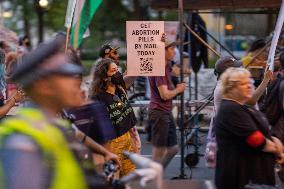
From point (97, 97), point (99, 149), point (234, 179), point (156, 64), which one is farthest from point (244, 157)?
point (156, 64)

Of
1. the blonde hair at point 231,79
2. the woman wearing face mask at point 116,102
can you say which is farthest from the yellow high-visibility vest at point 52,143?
the woman wearing face mask at point 116,102

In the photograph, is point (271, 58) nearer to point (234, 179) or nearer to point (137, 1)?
point (234, 179)

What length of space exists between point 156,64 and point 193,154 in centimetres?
234

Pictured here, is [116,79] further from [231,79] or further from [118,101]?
[231,79]

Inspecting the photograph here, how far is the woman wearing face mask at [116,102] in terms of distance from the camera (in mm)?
7461

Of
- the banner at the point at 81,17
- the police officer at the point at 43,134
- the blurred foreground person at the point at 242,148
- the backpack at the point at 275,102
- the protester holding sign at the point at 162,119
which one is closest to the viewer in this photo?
the police officer at the point at 43,134

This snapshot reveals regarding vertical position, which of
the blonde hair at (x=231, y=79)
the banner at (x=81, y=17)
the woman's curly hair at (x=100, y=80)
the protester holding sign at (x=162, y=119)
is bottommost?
the protester holding sign at (x=162, y=119)

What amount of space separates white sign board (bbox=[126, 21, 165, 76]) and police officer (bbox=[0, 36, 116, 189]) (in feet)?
16.1

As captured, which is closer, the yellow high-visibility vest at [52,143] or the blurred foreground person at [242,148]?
the yellow high-visibility vest at [52,143]

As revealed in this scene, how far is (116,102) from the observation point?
7.54 m

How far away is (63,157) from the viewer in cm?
337

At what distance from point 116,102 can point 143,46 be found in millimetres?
1363

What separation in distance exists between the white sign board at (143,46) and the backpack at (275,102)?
126 centimetres

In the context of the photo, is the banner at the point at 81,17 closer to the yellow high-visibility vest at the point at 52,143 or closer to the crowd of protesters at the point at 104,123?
the crowd of protesters at the point at 104,123
